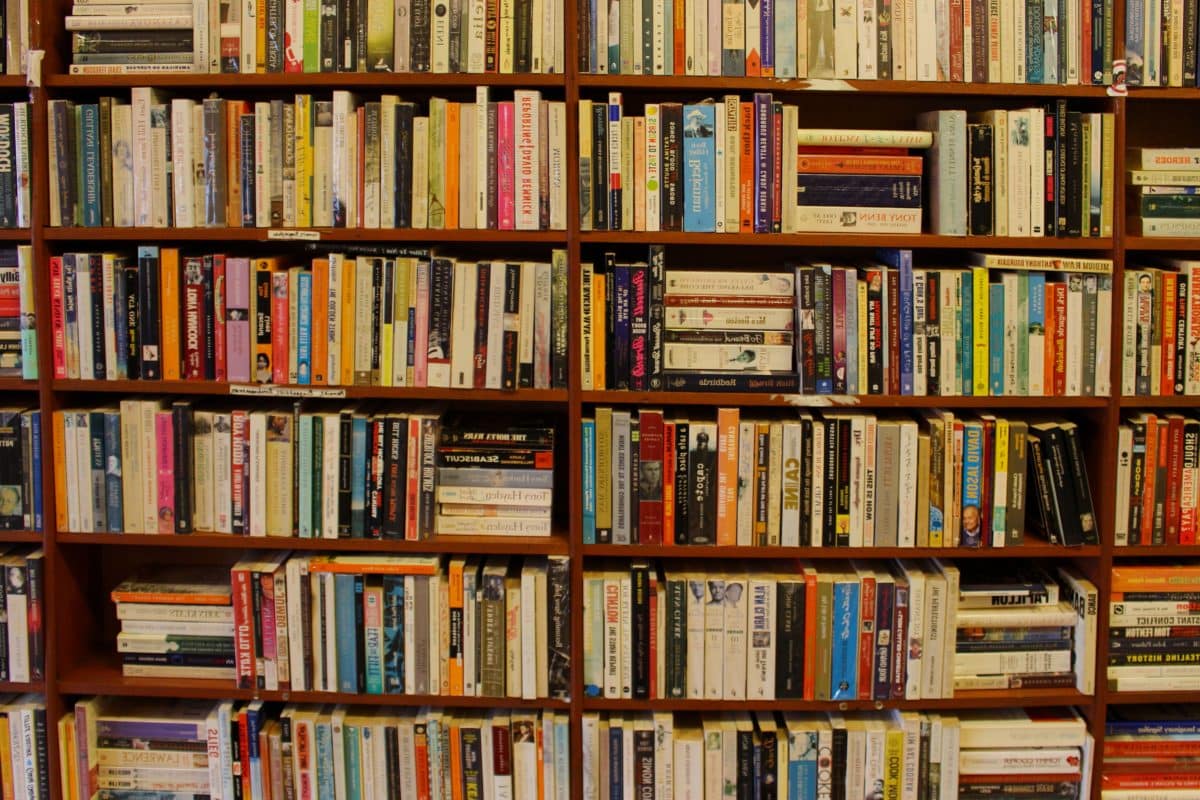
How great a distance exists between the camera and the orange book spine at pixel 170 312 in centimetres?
235

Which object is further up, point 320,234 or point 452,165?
point 452,165

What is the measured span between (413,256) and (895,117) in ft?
3.74

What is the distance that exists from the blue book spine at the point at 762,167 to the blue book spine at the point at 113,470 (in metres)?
1.40

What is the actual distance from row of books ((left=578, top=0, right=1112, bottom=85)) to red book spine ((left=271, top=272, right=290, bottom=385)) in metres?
0.77

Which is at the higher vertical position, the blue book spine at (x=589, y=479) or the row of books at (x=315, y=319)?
the row of books at (x=315, y=319)

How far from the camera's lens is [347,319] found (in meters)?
2.35

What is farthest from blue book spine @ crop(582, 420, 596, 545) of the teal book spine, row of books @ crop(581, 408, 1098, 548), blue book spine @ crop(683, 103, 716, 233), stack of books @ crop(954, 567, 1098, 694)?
stack of books @ crop(954, 567, 1098, 694)

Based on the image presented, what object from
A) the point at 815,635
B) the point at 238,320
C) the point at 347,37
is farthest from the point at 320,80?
the point at 815,635

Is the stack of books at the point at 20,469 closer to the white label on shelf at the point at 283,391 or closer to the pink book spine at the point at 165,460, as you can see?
the pink book spine at the point at 165,460

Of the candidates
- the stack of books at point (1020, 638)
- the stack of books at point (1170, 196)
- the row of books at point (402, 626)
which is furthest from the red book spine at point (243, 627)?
the stack of books at point (1170, 196)

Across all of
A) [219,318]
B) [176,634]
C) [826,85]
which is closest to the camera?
[826,85]

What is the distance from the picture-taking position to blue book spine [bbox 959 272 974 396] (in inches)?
91.4

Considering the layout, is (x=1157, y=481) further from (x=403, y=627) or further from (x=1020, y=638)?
(x=403, y=627)

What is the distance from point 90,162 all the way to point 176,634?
1017 mm
